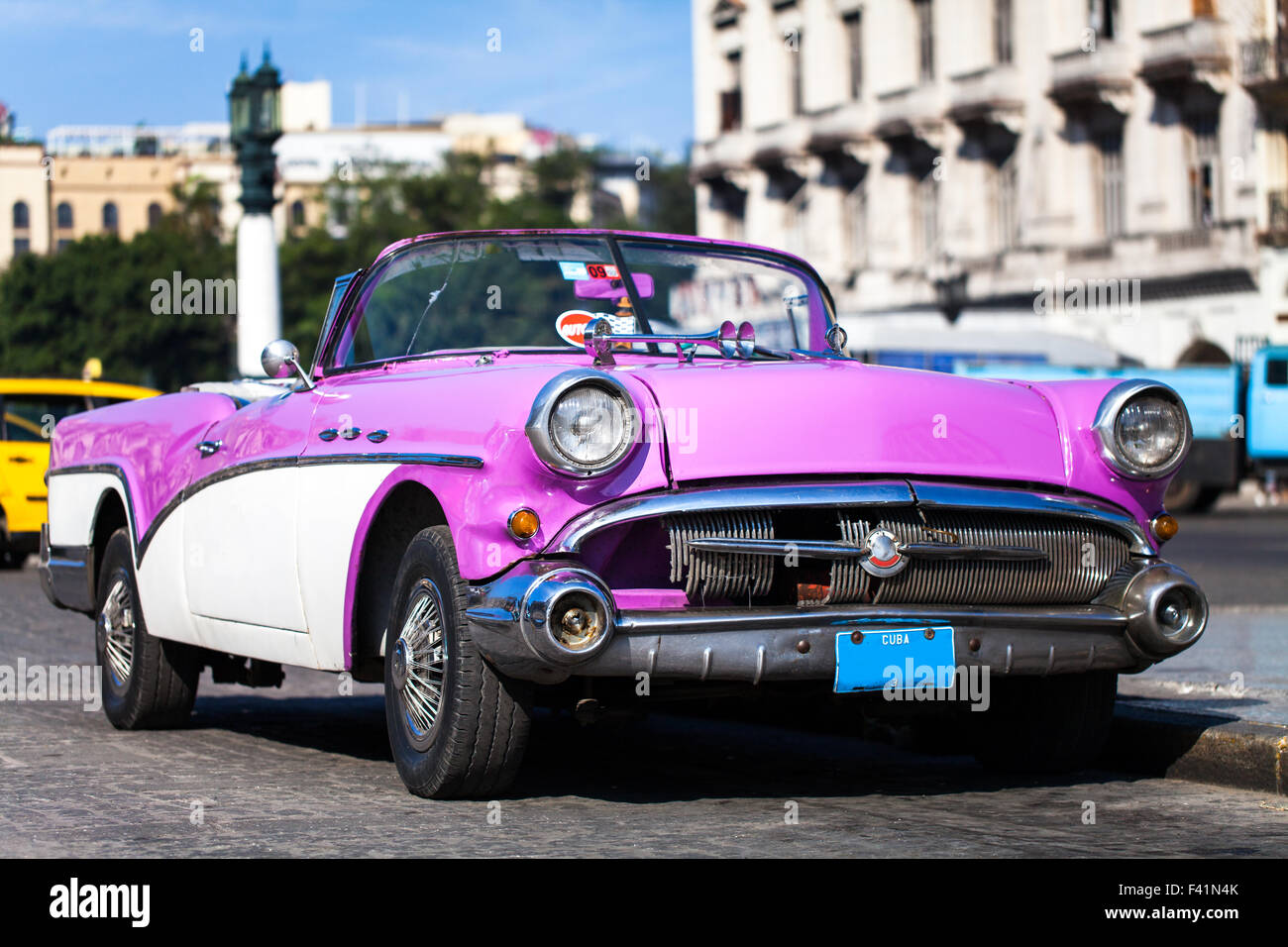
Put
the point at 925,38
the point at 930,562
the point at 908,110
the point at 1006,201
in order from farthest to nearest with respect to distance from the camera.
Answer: the point at 925,38 < the point at 908,110 < the point at 1006,201 < the point at 930,562

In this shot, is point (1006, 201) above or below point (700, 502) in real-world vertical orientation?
above

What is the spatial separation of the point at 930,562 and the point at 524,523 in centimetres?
110

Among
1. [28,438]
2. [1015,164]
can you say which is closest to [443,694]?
[28,438]

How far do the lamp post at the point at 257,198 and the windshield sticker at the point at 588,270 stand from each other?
19.0m

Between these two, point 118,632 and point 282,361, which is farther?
point 118,632

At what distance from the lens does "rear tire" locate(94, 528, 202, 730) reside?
25.0 ft

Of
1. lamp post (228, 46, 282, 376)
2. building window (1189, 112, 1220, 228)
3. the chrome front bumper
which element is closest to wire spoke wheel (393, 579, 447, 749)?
the chrome front bumper

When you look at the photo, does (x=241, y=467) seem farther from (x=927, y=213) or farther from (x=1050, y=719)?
(x=927, y=213)

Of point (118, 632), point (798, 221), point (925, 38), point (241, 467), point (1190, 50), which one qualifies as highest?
point (925, 38)

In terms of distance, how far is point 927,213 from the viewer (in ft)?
163

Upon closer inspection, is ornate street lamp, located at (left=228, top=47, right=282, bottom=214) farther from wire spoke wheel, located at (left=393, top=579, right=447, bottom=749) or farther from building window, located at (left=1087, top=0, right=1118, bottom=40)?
building window, located at (left=1087, top=0, right=1118, bottom=40)

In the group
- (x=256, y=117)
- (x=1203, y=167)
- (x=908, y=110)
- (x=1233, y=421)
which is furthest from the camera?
(x=908, y=110)

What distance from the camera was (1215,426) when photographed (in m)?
32.7
